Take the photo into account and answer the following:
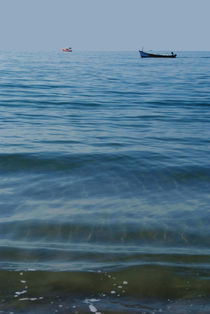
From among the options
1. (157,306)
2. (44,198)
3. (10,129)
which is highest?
(10,129)

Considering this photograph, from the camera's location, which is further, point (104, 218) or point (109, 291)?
point (104, 218)

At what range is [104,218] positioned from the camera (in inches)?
220

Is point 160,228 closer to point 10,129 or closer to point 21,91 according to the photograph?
Answer: point 10,129

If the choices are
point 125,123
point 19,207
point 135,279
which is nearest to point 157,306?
point 135,279

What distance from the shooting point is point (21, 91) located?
77.6 feet

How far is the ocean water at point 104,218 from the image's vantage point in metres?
3.59

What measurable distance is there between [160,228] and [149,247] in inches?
23.7

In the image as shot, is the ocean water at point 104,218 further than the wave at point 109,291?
Yes

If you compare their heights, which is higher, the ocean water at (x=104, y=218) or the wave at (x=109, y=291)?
the ocean water at (x=104, y=218)

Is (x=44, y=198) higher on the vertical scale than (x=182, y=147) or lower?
lower

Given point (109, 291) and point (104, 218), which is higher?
point (104, 218)

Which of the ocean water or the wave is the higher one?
the ocean water

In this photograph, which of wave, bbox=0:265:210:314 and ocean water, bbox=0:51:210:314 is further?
ocean water, bbox=0:51:210:314

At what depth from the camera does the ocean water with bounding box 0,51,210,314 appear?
359 cm
